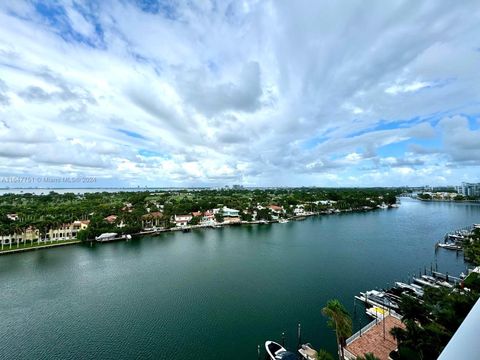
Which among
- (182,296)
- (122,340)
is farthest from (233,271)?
(122,340)

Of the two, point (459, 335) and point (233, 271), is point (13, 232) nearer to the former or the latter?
point (233, 271)

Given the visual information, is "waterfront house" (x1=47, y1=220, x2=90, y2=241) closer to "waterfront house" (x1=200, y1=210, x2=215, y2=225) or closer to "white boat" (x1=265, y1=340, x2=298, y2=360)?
"waterfront house" (x1=200, y1=210, x2=215, y2=225)

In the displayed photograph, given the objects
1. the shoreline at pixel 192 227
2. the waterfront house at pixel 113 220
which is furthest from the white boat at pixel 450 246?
the waterfront house at pixel 113 220

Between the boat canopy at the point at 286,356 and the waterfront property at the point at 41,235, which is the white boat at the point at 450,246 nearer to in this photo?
the boat canopy at the point at 286,356

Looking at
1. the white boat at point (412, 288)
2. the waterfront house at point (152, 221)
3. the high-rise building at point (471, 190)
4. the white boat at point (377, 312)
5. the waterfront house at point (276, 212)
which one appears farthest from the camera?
the high-rise building at point (471, 190)

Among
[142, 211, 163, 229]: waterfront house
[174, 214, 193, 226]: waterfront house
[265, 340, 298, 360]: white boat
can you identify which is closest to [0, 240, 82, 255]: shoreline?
[142, 211, 163, 229]: waterfront house
